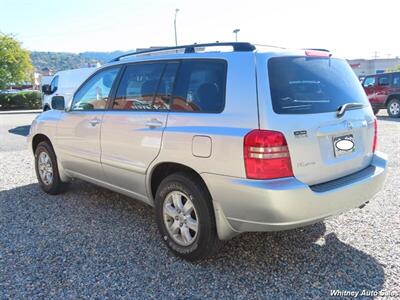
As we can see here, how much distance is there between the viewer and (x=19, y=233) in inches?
164

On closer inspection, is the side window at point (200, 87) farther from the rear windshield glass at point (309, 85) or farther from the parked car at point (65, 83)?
the parked car at point (65, 83)

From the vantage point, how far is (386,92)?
16.3m

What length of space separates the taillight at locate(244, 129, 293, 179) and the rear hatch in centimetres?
5

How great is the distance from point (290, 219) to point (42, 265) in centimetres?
216

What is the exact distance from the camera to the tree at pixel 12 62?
106 ft

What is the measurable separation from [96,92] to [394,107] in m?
14.9

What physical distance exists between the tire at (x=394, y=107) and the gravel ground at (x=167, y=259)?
12645 mm

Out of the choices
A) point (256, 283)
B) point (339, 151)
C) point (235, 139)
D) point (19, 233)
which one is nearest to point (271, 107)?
point (235, 139)

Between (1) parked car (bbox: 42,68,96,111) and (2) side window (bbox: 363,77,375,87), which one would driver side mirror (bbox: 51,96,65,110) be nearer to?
(1) parked car (bbox: 42,68,96,111)

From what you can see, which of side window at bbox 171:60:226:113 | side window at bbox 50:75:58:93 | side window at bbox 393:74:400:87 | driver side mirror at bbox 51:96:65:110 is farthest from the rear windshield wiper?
side window at bbox 393:74:400:87

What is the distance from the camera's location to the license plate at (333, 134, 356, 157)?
313 cm

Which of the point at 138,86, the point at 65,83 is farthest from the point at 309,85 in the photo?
the point at 65,83

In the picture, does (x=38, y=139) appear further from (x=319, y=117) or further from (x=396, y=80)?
(x=396, y=80)

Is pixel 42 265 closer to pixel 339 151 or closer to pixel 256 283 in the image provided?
pixel 256 283
